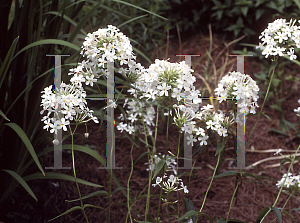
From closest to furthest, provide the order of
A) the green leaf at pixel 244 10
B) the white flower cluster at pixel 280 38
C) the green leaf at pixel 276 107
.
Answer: the white flower cluster at pixel 280 38, the green leaf at pixel 276 107, the green leaf at pixel 244 10

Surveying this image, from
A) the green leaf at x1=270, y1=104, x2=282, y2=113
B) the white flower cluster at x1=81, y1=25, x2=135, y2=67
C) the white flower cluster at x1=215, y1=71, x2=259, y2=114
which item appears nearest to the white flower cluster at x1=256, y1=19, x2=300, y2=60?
the white flower cluster at x1=215, y1=71, x2=259, y2=114

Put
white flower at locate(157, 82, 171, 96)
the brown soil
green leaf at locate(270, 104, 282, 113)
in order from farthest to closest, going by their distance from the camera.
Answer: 1. green leaf at locate(270, 104, 282, 113)
2. the brown soil
3. white flower at locate(157, 82, 171, 96)

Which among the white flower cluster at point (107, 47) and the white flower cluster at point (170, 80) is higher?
the white flower cluster at point (107, 47)

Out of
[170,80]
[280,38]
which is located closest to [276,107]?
[280,38]

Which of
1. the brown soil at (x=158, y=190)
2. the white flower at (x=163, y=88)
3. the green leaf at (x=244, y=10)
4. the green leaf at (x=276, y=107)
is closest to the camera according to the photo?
the white flower at (x=163, y=88)

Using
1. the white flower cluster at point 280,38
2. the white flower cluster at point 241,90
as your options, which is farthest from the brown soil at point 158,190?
the white flower cluster at point 280,38

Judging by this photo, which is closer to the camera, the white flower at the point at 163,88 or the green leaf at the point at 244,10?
the white flower at the point at 163,88

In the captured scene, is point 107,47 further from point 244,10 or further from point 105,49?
point 244,10

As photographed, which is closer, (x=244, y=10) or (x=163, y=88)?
(x=163, y=88)

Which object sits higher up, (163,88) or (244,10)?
(244,10)

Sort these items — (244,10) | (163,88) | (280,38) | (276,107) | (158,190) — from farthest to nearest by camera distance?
1. (244,10)
2. (276,107)
3. (158,190)
4. (280,38)
5. (163,88)

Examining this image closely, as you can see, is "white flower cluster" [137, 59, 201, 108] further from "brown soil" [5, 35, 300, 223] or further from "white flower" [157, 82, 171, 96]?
"brown soil" [5, 35, 300, 223]

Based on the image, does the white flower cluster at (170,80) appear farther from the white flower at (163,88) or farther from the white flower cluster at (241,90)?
the white flower cluster at (241,90)

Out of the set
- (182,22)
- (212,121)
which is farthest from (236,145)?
(182,22)
